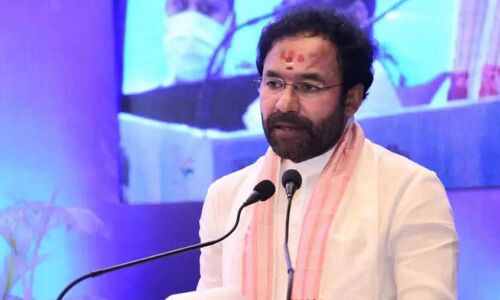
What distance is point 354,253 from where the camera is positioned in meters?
2.01

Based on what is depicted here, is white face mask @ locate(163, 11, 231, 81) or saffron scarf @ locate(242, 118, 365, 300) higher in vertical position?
white face mask @ locate(163, 11, 231, 81)

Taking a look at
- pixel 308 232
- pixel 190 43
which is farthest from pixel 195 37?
pixel 308 232

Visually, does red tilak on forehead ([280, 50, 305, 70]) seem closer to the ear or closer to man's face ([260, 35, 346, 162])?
man's face ([260, 35, 346, 162])

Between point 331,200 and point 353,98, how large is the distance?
0.31 meters

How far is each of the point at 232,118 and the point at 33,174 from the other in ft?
3.24

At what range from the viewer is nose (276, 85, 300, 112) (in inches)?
78.7

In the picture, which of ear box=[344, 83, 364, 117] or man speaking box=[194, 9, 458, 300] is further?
ear box=[344, 83, 364, 117]

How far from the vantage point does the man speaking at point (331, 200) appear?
196 cm

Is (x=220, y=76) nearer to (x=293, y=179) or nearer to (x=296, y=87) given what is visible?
(x=296, y=87)

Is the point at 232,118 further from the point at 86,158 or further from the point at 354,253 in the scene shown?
the point at 354,253

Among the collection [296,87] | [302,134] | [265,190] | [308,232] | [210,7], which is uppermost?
[210,7]

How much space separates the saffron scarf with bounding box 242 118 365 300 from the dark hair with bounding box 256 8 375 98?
0.18 m

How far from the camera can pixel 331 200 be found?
→ 82.5 inches

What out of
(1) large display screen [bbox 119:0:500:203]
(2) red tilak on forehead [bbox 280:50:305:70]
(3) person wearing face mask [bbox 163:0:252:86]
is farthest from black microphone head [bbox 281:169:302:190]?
(3) person wearing face mask [bbox 163:0:252:86]
